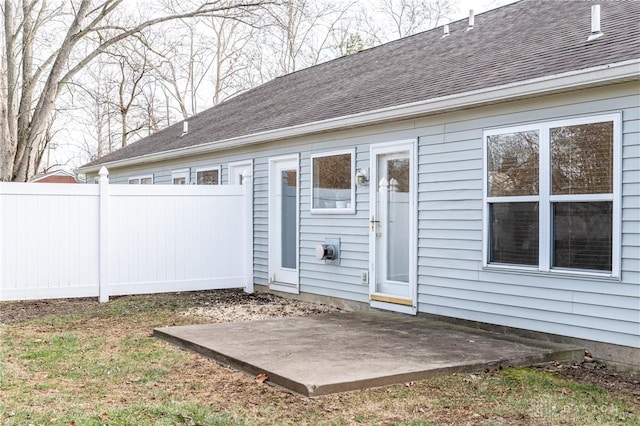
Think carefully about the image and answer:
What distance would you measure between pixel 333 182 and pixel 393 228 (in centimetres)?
139

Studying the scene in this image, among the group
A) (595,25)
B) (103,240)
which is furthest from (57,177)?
(595,25)

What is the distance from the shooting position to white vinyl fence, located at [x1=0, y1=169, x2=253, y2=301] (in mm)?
8805

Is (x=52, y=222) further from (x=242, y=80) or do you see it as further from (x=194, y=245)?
(x=242, y=80)

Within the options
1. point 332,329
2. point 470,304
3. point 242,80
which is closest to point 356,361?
point 332,329

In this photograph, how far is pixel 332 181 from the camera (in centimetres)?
918

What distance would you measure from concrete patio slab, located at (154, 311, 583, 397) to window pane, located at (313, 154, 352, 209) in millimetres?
2065

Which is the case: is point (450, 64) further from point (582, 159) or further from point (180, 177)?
point (180, 177)

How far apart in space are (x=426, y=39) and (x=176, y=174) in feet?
18.9

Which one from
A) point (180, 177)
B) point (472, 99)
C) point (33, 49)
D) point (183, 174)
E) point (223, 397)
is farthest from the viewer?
point (33, 49)

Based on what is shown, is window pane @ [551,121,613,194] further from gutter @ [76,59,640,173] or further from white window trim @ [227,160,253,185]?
white window trim @ [227,160,253,185]

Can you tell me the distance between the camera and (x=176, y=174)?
13.6 m

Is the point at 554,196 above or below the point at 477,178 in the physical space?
below

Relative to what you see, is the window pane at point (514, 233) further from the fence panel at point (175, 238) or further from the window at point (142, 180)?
the window at point (142, 180)

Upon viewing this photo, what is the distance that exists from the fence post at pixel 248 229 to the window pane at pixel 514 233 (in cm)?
481
